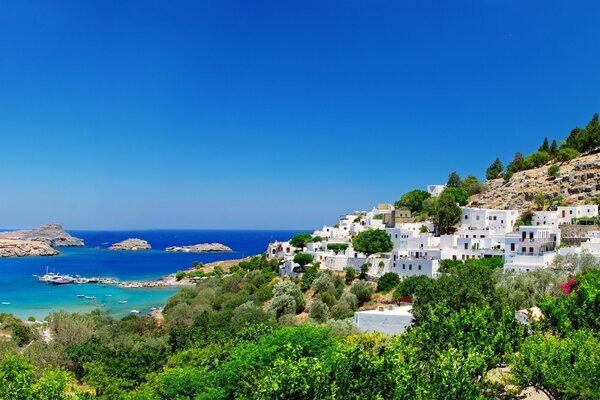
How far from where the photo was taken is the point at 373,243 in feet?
168

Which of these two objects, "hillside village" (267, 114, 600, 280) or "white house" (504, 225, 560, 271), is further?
"hillside village" (267, 114, 600, 280)

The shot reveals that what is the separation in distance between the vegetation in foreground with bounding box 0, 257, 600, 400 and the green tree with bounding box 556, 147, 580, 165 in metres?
46.1

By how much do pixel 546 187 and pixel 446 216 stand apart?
21.3m

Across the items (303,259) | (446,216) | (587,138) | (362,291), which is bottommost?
(362,291)

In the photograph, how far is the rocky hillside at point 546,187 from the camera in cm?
6278

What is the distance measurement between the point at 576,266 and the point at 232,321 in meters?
27.4

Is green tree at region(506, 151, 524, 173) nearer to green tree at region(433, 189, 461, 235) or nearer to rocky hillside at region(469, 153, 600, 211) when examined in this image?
rocky hillside at region(469, 153, 600, 211)

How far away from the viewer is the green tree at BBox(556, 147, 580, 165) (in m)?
76.3

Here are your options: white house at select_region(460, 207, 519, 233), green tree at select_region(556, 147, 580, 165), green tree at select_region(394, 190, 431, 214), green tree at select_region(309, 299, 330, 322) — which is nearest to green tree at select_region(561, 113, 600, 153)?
green tree at select_region(556, 147, 580, 165)

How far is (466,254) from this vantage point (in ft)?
154

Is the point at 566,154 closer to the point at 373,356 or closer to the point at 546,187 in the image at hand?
the point at 546,187

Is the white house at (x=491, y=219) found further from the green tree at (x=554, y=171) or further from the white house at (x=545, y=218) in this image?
the green tree at (x=554, y=171)

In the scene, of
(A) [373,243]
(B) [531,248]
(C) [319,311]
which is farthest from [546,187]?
(C) [319,311]

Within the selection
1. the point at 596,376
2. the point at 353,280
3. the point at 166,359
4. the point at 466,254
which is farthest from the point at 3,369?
the point at 466,254
